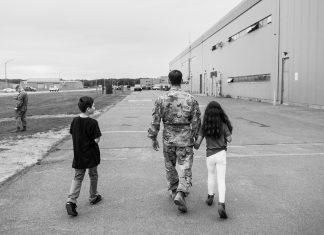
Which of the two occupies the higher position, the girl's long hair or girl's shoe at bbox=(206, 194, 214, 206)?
the girl's long hair

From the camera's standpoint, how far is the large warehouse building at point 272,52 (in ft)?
85.8

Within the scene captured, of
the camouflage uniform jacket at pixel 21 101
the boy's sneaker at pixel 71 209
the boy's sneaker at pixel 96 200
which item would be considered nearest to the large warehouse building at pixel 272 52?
the camouflage uniform jacket at pixel 21 101

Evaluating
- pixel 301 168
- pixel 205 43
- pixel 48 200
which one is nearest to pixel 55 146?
pixel 48 200

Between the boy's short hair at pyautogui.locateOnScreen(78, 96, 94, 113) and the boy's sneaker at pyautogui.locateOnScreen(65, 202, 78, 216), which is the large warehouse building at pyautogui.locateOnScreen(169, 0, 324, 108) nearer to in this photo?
the boy's short hair at pyautogui.locateOnScreen(78, 96, 94, 113)

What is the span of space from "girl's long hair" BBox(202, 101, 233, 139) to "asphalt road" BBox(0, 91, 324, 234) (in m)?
0.99

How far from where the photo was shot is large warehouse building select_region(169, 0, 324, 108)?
1030 inches

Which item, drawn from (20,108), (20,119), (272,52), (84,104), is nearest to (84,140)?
(84,104)

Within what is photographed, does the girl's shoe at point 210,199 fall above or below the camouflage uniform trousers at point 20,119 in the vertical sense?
below

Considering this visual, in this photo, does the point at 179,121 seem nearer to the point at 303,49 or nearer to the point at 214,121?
the point at 214,121

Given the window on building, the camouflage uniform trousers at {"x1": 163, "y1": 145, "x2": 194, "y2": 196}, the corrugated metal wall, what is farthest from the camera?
the window on building

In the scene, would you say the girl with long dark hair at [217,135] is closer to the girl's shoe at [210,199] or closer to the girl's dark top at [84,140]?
the girl's shoe at [210,199]

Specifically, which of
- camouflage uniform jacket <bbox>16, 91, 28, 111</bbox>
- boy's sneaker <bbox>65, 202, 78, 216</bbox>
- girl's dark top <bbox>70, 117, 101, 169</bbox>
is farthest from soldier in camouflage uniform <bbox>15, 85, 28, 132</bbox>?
boy's sneaker <bbox>65, 202, 78, 216</bbox>

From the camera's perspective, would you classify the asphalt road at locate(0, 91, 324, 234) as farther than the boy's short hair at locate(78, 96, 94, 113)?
No

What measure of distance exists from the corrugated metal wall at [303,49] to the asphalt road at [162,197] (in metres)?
15.7
